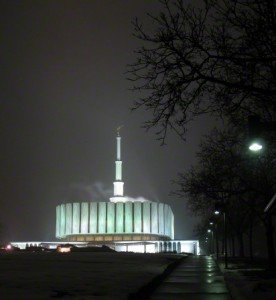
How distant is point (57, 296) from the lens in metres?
9.72

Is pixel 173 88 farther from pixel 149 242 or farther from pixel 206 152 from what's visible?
pixel 149 242

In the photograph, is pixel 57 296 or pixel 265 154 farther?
pixel 265 154

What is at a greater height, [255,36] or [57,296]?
[255,36]

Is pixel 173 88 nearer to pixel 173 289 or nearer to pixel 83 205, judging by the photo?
pixel 173 289

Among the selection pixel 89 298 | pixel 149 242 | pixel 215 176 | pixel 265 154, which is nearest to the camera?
pixel 89 298

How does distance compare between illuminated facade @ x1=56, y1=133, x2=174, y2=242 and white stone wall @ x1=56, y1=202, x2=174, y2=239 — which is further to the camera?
white stone wall @ x1=56, y1=202, x2=174, y2=239

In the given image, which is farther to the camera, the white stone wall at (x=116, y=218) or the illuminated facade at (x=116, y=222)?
the white stone wall at (x=116, y=218)

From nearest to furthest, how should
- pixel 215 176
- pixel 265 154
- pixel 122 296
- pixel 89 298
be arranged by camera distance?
pixel 89 298, pixel 122 296, pixel 265 154, pixel 215 176

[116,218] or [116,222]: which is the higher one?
[116,218]

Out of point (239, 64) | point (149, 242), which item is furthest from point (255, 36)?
point (149, 242)

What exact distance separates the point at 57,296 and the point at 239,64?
793 centimetres

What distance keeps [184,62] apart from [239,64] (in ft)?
4.67

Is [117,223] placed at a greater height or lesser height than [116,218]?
lesser

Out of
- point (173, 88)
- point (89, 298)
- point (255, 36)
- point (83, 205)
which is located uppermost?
point (83, 205)
